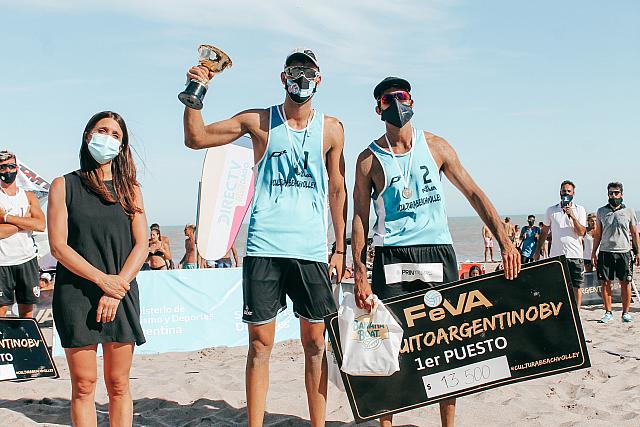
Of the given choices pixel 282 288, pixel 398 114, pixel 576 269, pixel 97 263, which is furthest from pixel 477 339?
pixel 576 269

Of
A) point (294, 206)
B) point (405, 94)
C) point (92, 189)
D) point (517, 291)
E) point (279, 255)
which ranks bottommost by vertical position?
point (517, 291)

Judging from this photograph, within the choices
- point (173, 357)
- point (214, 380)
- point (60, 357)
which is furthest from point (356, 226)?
point (60, 357)

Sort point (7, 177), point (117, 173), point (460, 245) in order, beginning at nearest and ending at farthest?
A: point (117, 173) → point (7, 177) → point (460, 245)

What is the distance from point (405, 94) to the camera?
3771mm

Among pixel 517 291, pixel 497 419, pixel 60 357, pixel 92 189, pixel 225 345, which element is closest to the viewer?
pixel 92 189

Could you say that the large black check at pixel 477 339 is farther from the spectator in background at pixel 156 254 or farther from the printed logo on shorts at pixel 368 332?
the spectator in background at pixel 156 254

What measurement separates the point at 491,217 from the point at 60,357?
626 cm

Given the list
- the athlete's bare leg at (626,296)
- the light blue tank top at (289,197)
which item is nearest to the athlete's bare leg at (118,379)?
the light blue tank top at (289,197)

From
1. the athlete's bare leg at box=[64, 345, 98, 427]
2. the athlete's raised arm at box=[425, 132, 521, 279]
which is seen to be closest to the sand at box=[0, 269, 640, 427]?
the athlete's bare leg at box=[64, 345, 98, 427]

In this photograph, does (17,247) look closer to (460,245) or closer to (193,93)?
(193,93)

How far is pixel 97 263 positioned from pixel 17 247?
342cm

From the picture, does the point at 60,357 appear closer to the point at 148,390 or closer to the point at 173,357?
the point at 173,357

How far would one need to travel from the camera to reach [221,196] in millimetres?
10211

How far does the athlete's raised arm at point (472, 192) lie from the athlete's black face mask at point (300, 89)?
0.78 metres
